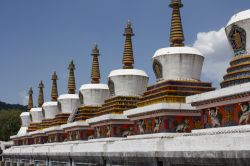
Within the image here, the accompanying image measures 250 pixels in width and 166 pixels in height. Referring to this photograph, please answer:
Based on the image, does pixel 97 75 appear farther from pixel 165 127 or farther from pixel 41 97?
pixel 41 97

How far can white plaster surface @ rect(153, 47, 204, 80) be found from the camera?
22.8 meters

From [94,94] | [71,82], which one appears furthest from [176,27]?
[71,82]

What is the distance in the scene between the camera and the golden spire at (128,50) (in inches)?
1151

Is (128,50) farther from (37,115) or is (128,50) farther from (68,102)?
(37,115)

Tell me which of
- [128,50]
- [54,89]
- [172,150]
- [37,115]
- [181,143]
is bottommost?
[172,150]

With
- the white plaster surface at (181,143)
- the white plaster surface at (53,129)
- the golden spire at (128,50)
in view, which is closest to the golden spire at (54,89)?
the white plaster surface at (53,129)

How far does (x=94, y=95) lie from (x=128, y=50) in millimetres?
6690

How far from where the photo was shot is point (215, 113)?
1714cm

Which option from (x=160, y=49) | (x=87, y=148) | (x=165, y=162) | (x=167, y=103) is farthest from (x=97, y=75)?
(x=165, y=162)

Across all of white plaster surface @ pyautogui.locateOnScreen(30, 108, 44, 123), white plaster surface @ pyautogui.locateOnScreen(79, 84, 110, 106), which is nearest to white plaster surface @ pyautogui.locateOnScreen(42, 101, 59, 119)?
white plaster surface @ pyautogui.locateOnScreen(30, 108, 44, 123)

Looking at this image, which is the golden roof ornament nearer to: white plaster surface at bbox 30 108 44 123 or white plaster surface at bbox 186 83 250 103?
white plaster surface at bbox 30 108 44 123

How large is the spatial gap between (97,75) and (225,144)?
2287 cm

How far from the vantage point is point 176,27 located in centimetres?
2447

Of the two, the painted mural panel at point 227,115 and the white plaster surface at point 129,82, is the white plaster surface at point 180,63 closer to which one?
the painted mural panel at point 227,115
